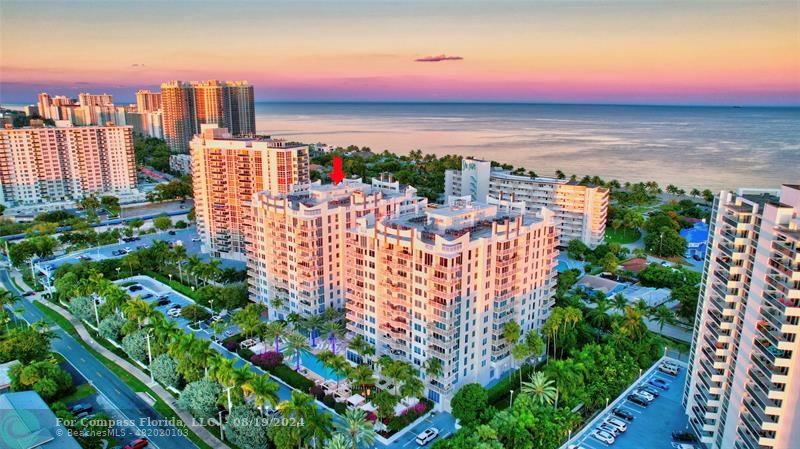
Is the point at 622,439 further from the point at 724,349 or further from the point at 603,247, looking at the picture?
the point at 603,247

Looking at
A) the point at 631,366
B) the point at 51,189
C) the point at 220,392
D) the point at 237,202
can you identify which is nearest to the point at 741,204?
the point at 631,366

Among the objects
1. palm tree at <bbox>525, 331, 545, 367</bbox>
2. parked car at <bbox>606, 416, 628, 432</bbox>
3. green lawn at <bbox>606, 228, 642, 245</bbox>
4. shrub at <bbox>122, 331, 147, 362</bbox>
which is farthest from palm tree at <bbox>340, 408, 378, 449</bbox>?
green lawn at <bbox>606, 228, 642, 245</bbox>

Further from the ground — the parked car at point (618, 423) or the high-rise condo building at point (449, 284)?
the high-rise condo building at point (449, 284)

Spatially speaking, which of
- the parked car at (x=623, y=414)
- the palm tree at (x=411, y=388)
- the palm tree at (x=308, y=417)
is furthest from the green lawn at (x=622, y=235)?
the palm tree at (x=308, y=417)

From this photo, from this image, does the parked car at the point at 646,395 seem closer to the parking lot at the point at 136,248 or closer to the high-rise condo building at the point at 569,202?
the high-rise condo building at the point at 569,202

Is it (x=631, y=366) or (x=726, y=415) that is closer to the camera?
(x=726, y=415)

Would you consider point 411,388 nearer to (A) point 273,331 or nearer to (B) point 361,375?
(B) point 361,375
